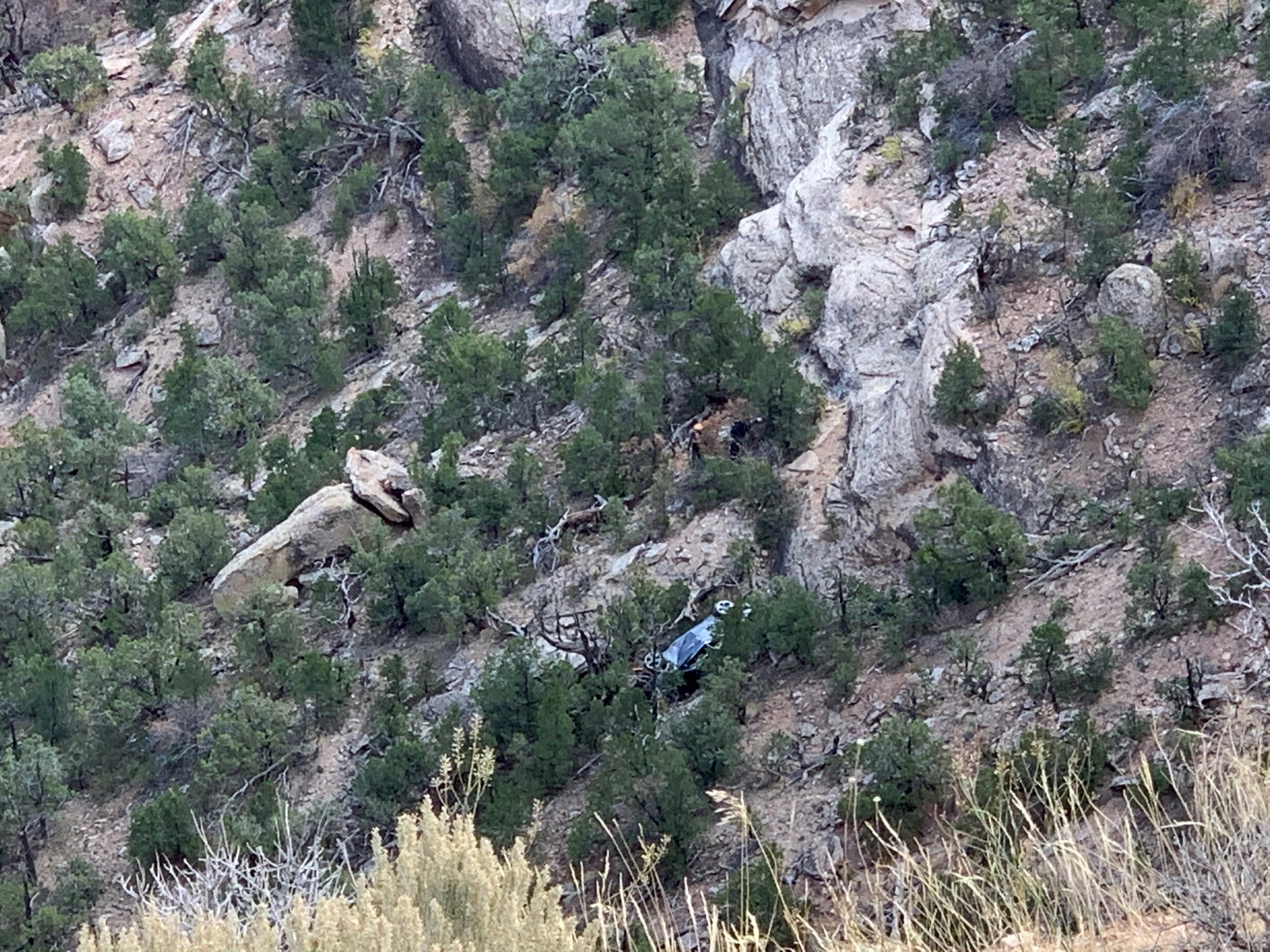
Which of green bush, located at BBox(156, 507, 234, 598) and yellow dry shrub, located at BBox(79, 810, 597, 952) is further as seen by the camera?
green bush, located at BBox(156, 507, 234, 598)

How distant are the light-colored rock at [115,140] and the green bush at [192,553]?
7471 millimetres

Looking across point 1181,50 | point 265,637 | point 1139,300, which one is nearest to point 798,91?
point 1181,50

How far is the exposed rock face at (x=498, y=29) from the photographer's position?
59.3 feet

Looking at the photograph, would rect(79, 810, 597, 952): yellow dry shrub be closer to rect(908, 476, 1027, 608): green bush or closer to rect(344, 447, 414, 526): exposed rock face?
rect(908, 476, 1027, 608): green bush

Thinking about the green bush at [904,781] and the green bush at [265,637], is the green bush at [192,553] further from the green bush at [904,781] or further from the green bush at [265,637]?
the green bush at [904,781]

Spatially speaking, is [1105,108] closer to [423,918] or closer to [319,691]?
[319,691]

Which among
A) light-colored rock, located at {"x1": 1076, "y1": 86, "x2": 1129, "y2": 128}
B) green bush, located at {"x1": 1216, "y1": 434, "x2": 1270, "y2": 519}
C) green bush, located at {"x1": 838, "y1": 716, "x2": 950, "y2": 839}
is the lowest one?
green bush, located at {"x1": 838, "y1": 716, "x2": 950, "y2": 839}

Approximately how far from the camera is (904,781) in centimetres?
862

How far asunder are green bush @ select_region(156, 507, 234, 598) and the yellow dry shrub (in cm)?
876

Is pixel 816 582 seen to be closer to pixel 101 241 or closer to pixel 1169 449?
pixel 1169 449

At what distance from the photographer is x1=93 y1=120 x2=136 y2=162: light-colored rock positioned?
19938mm

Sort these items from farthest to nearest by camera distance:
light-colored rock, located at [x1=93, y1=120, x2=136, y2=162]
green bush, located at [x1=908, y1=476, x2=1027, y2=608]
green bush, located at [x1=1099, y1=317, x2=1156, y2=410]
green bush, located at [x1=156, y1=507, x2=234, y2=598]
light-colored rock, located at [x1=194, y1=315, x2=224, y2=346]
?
light-colored rock, located at [x1=93, y1=120, x2=136, y2=162], light-colored rock, located at [x1=194, y1=315, x2=224, y2=346], green bush, located at [x1=156, y1=507, x2=234, y2=598], green bush, located at [x1=1099, y1=317, x2=1156, y2=410], green bush, located at [x1=908, y1=476, x2=1027, y2=608]

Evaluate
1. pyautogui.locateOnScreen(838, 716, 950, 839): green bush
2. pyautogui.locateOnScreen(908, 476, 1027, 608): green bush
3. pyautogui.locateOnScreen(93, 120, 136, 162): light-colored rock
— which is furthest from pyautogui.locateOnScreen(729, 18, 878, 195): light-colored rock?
pyautogui.locateOnScreen(93, 120, 136, 162): light-colored rock

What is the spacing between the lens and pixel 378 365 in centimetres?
1609
